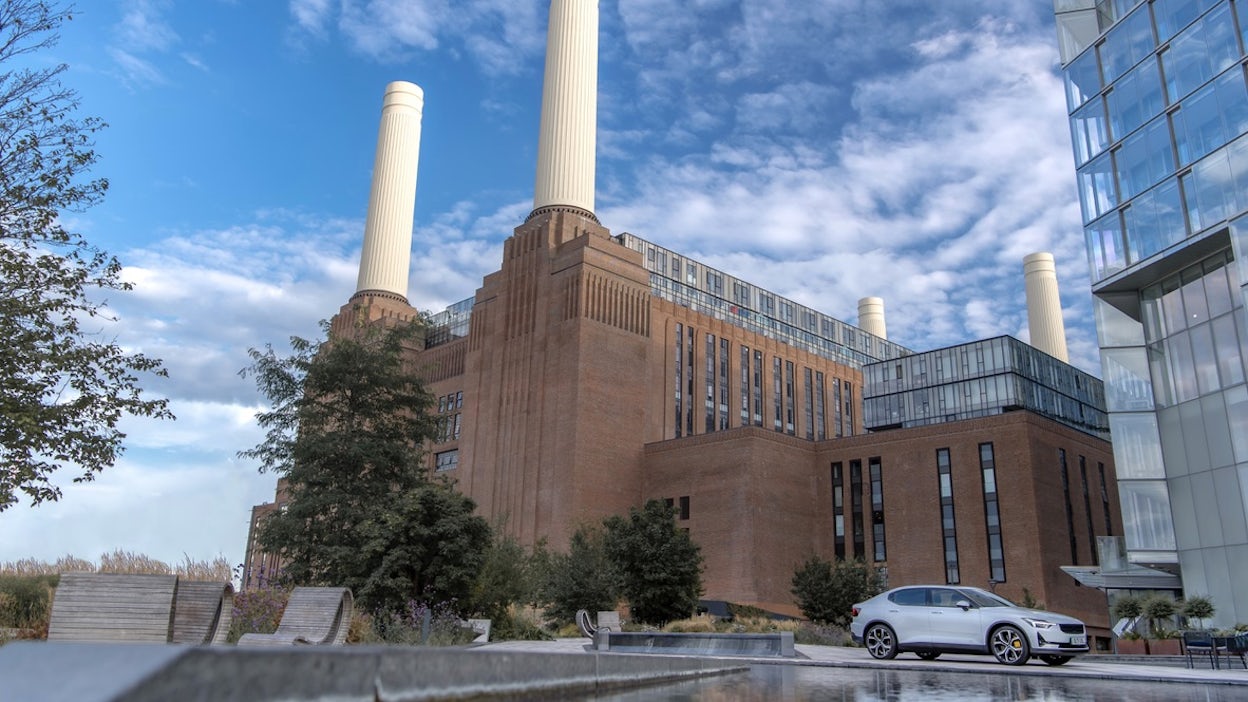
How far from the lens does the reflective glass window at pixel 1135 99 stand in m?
31.8

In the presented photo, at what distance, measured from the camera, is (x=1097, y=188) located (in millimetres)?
33844

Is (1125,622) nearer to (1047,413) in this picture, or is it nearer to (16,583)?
(16,583)

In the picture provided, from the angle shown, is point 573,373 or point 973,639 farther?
point 573,373

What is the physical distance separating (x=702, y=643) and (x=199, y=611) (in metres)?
10.0

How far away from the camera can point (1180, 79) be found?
101 feet

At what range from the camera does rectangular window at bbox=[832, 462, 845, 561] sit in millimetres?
61062

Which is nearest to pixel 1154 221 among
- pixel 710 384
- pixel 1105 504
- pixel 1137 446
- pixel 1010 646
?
pixel 1137 446

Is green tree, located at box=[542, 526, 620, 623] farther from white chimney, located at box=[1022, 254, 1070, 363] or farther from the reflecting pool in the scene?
white chimney, located at box=[1022, 254, 1070, 363]

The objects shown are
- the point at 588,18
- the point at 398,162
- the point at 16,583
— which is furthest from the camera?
the point at 398,162

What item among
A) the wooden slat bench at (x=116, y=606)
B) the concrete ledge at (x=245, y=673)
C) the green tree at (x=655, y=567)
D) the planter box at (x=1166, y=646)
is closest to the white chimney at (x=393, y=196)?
the green tree at (x=655, y=567)

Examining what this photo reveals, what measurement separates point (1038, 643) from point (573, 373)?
49482 millimetres

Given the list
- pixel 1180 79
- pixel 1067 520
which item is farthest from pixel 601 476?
pixel 1180 79

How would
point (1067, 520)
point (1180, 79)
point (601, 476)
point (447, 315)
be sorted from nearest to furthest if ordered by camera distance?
1. point (1180, 79)
2. point (1067, 520)
3. point (601, 476)
4. point (447, 315)

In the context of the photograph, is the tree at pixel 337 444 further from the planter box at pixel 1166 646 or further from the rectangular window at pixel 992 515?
the rectangular window at pixel 992 515
